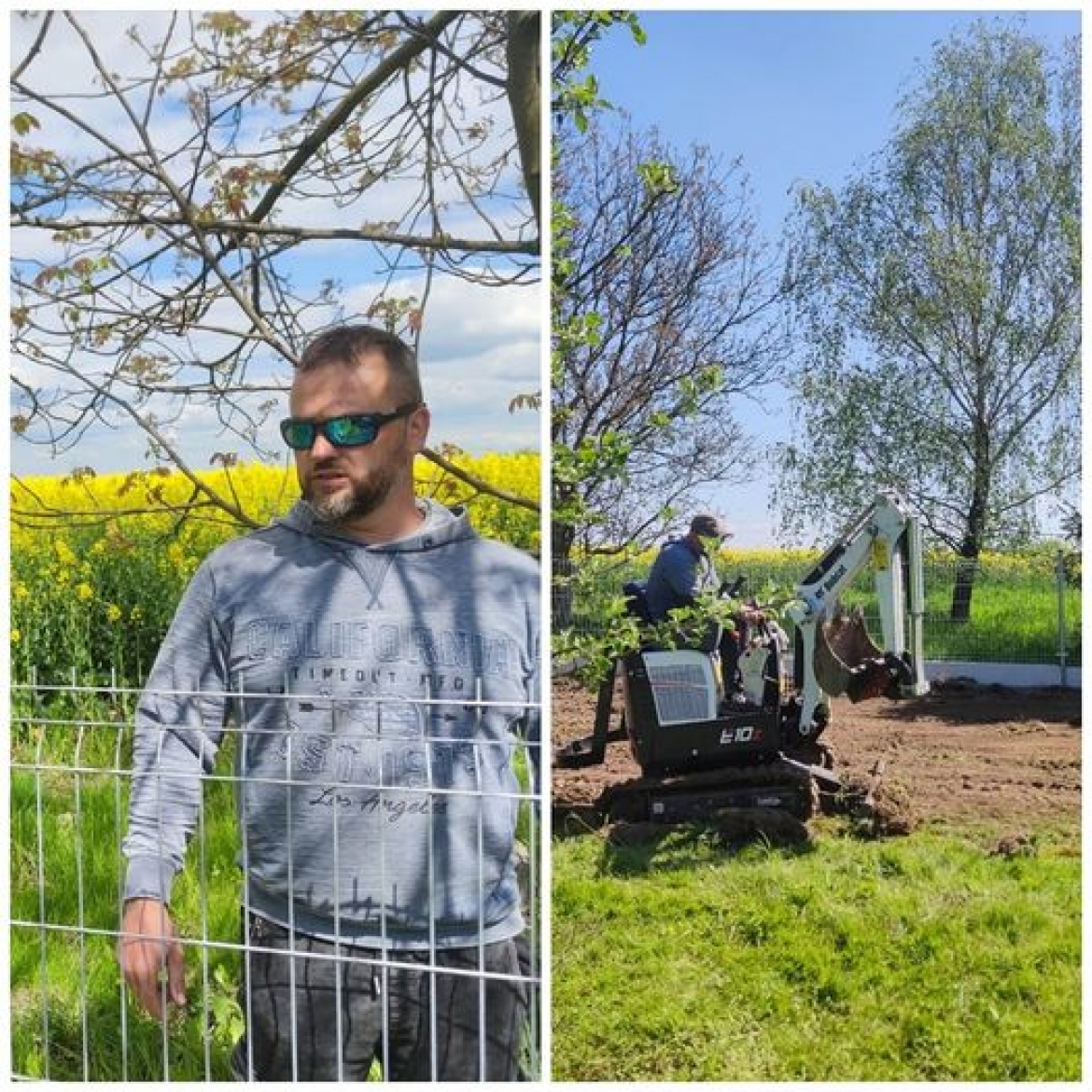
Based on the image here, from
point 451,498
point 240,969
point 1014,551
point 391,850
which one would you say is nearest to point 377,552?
point 451,498

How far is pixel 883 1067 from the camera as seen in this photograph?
97.4 inches

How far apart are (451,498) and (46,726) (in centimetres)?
84

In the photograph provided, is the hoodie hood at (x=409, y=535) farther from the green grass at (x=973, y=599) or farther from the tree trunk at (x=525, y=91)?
the green grass at (x=973, y=599)

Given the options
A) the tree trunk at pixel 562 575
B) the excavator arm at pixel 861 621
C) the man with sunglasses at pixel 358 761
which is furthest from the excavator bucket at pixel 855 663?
the man with sunglasses at pixel 358 761

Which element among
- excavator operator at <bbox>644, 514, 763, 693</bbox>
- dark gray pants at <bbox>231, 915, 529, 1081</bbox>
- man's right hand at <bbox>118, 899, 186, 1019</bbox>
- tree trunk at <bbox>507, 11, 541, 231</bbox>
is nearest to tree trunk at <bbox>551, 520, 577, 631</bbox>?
excavator operator at <bbox>644, 514, 763, 693</bbox>

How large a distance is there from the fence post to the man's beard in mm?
1751

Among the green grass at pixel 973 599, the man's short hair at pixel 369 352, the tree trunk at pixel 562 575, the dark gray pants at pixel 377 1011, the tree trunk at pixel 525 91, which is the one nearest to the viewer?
the dark gray pants at pixel 377 1011

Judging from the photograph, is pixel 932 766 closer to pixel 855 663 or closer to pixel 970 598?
pixel 855 663

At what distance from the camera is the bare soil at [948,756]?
10.7 ft

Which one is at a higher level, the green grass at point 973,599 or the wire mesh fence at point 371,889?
the green grass at point 973,599

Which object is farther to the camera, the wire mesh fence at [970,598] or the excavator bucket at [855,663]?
the excavator bucket at [855,663]

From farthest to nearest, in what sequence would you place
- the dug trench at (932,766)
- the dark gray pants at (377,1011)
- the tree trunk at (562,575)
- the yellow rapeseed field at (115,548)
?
the dug trench at (932,766) → the tree trunk at (562,575) → the yellow rapeseed field at (115,548) → the dark gray pants at (377,1011)

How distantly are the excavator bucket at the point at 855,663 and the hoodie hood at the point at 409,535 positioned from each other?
5.55ft

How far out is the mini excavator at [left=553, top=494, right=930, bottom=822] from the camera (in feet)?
10.7
